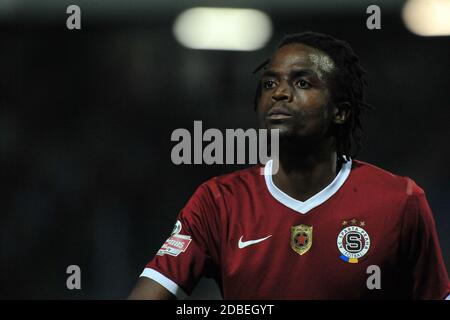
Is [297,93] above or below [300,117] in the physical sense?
above

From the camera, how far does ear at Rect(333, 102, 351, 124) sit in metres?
3.01

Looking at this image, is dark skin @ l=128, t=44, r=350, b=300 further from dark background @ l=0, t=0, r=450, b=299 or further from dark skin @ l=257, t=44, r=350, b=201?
dark background @ l=0, t=0, r=450, b=299

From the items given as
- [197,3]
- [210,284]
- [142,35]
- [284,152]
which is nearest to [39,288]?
[210,284]

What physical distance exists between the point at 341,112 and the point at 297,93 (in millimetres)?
287

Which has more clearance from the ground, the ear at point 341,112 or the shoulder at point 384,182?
the ear at point 341,112

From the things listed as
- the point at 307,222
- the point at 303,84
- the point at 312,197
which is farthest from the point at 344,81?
the point at 307,222

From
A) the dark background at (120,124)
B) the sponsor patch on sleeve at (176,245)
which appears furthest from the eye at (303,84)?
the dark background at (120,124)

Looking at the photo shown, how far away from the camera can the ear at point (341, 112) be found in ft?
9.88

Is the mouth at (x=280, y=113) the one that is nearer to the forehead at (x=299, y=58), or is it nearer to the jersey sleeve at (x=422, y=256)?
the forehead at (x=299, y=58)

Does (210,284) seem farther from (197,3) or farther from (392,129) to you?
(197,3)

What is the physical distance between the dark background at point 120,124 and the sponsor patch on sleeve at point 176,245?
1.69 metres

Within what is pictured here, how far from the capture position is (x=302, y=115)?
2.88 meters

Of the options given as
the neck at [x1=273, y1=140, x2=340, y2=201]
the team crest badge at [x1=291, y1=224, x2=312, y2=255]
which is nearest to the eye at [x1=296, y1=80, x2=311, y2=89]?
the neck at [x1=273, y1=140, x2=340, y2=201]

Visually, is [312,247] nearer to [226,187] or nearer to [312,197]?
[312,197]
